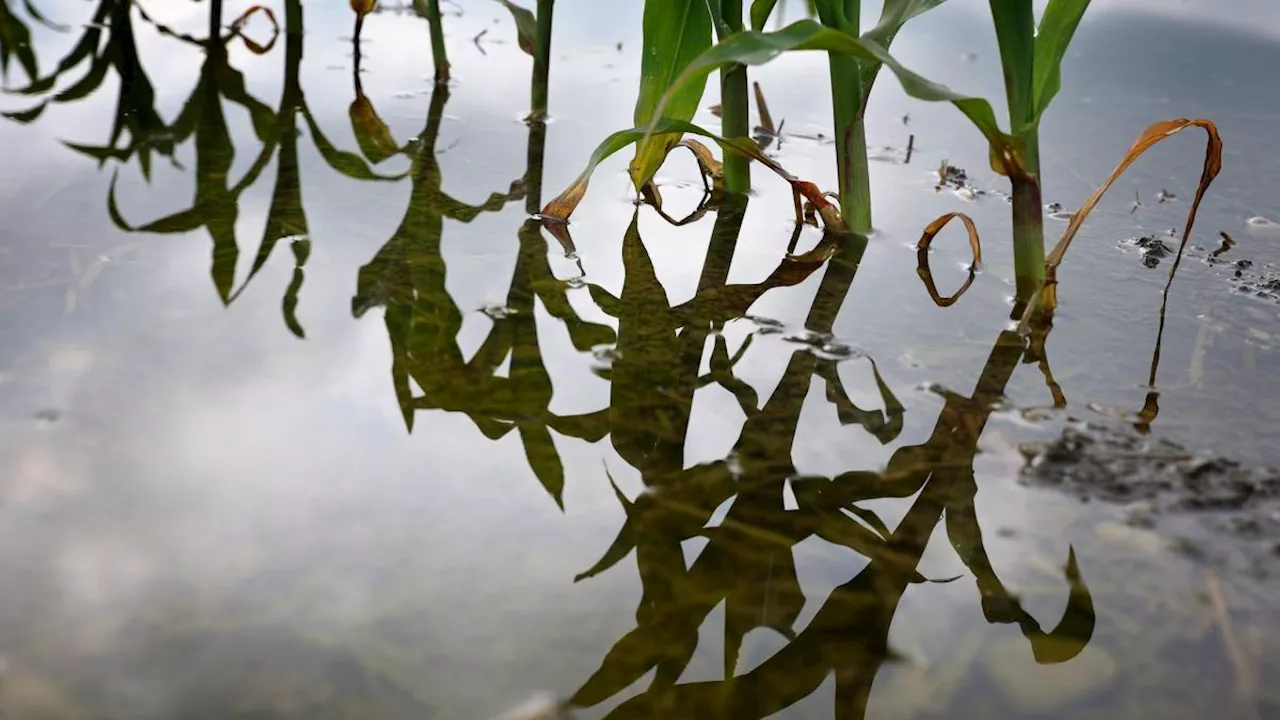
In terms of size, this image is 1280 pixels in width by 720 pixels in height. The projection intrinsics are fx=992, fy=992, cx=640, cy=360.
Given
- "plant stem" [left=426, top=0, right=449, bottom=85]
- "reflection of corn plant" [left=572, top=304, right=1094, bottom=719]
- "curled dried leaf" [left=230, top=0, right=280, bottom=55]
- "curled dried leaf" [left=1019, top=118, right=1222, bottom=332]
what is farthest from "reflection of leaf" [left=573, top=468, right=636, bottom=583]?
"curled dried leaf" [left=230, top=0, right=280, bottom=55]

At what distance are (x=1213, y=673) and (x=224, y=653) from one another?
0.65 m

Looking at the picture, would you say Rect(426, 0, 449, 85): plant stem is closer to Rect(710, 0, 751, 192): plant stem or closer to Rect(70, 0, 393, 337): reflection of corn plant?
Rect(70, 0, 393, 337): reflection of corn plant

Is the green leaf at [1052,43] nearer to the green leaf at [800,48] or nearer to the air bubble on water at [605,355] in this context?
the green leaf at [800,48]

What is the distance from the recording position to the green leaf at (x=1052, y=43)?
1.22 metres

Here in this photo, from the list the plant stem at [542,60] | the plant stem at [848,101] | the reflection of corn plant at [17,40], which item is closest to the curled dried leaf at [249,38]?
the reflection of corn plant at [17,40]

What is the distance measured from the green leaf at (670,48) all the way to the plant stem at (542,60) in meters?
0.58

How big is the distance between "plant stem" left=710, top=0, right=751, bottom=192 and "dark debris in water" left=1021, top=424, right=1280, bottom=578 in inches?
32.0

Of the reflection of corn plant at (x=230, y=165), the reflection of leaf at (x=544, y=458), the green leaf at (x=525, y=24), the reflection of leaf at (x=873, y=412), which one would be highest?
the green leaf at (x=525, y=24)

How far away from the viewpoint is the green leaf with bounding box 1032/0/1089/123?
48.2 inches

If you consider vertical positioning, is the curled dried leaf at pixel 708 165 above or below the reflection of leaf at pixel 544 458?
above

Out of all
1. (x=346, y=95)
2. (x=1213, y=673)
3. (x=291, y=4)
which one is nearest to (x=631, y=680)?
(x=1213, y=673)

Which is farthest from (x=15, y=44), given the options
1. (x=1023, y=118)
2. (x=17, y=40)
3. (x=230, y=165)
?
(x=1023, y=118)

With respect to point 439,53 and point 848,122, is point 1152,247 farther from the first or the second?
point 439,53

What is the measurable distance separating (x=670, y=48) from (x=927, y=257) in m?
0.49
